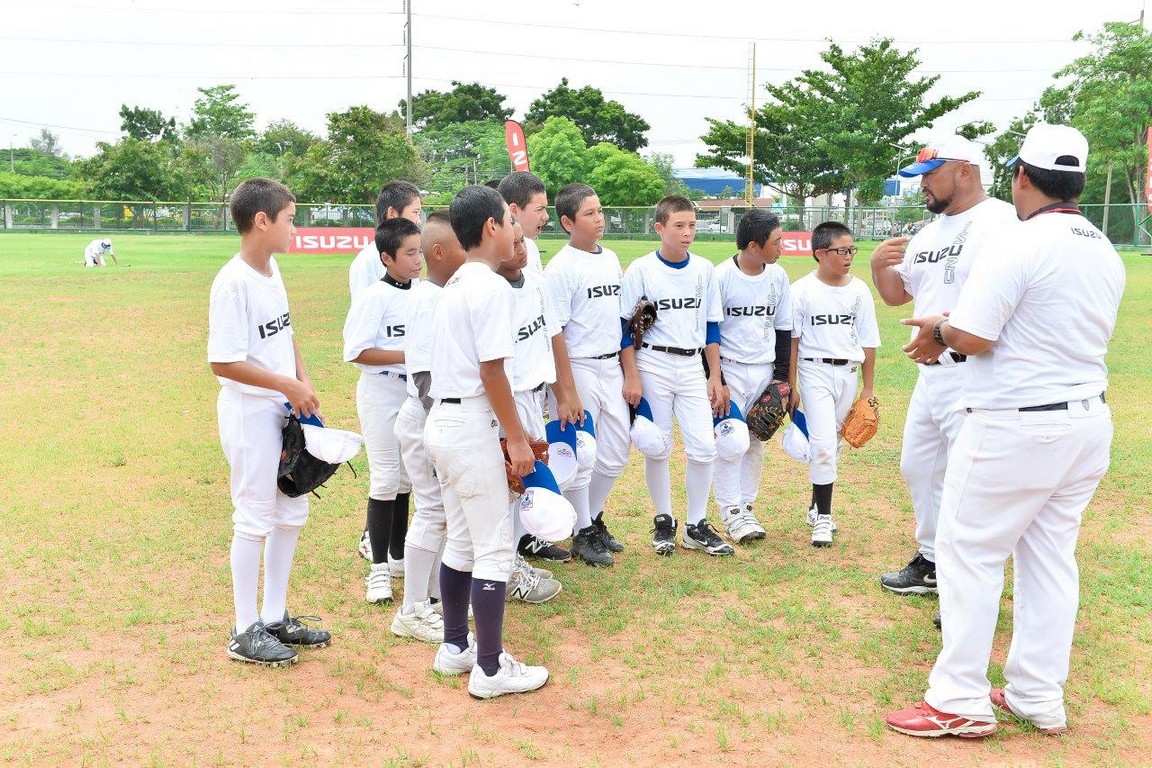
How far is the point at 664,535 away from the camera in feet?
20.4

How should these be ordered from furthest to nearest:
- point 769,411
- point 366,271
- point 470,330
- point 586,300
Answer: point 769,411
point 586,300
point 366,271
point 470,330

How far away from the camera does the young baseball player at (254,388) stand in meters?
4.37

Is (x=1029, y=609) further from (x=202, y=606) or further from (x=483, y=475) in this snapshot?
(x=202, y=606)

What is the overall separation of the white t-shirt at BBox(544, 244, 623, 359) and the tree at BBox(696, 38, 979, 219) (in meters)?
47.2

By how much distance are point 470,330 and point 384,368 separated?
1514mm

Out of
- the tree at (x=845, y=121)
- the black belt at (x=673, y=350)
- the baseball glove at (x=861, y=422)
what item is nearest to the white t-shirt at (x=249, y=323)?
the black belt at (x=673, y=350)

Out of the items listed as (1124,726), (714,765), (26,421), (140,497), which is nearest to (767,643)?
(714,765)

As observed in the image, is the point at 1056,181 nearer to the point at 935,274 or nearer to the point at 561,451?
the point at 935,274

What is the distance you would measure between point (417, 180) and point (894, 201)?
3224 cm

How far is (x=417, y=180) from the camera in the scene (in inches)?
1829

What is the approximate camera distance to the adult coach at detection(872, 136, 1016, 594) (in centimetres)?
497

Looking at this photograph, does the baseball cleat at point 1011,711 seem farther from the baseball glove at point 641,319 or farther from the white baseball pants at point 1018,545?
the baseball glove at point 641,319

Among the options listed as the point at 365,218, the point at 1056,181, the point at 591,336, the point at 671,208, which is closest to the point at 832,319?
the point at 671,208

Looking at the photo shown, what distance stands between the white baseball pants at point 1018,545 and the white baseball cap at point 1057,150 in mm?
900
